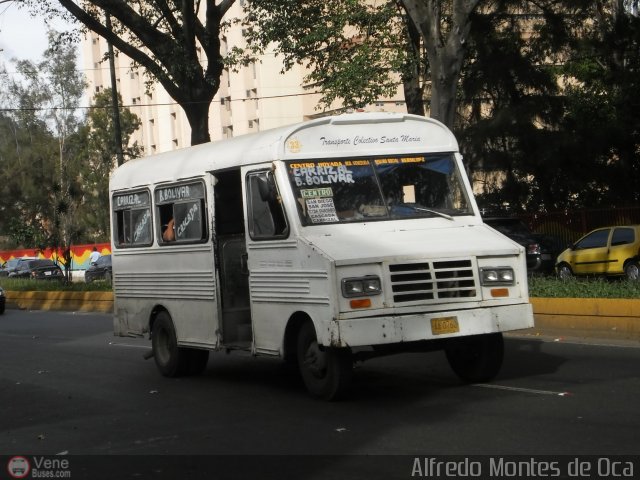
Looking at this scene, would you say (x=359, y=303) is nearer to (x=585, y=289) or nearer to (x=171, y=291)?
(x=171, y=291)

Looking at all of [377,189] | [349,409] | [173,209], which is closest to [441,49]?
[173,209]

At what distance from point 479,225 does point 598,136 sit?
70.1 feet

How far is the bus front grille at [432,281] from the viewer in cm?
966

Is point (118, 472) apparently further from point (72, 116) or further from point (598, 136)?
point (72, 116)

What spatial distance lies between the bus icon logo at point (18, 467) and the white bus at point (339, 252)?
281cm

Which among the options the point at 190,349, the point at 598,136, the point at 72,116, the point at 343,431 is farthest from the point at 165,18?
the point at 72,116

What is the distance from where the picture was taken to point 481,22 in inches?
1248

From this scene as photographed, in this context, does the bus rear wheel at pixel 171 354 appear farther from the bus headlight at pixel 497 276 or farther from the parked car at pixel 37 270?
the parked car at pixel 37 270

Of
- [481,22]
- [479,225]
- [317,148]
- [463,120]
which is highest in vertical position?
[481,22]

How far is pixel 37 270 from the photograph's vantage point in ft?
183

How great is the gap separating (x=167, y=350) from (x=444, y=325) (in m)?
4.92

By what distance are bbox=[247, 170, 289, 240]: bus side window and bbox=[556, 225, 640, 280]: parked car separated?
16.5 metres

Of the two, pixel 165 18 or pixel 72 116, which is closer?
pixel 165 18

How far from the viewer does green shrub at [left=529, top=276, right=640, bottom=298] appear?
15.3m
